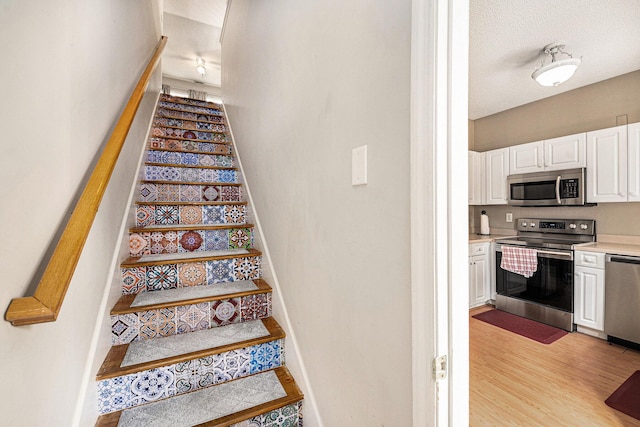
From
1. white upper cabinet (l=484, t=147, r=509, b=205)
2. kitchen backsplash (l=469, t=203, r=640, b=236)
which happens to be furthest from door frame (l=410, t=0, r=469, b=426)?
white upper cabinet (l=484, t=147, r=509, b=205)

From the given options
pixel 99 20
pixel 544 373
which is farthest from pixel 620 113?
pixel 99 20

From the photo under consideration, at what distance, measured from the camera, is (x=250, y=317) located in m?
1.63

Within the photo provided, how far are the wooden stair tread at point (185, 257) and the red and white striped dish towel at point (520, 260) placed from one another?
117 inches

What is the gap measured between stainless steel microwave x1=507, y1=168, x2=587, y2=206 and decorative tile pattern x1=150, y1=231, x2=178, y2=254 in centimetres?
396

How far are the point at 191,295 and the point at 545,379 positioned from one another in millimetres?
2580

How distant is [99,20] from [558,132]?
14.7ft

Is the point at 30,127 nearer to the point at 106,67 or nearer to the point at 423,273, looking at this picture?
the point at 106,67

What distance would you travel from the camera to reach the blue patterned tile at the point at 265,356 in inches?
54.7

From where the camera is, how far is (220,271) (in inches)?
70.5

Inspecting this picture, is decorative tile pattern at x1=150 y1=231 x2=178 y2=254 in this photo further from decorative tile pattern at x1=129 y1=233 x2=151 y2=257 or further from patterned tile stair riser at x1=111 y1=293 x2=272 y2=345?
patterned tile stair riser at x1=111 y1=293 x2=272 y2=345

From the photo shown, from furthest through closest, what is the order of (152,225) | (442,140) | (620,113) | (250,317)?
1. (620,113)
2. (152,225)
3. (250,317)
4. (442,140)

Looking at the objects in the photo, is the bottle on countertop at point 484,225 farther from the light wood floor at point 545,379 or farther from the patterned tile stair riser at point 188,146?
the patterned tile stair riser at point 188,146

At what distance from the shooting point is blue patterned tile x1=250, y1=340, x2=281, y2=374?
4.56 feet

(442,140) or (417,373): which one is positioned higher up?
(442,140)
